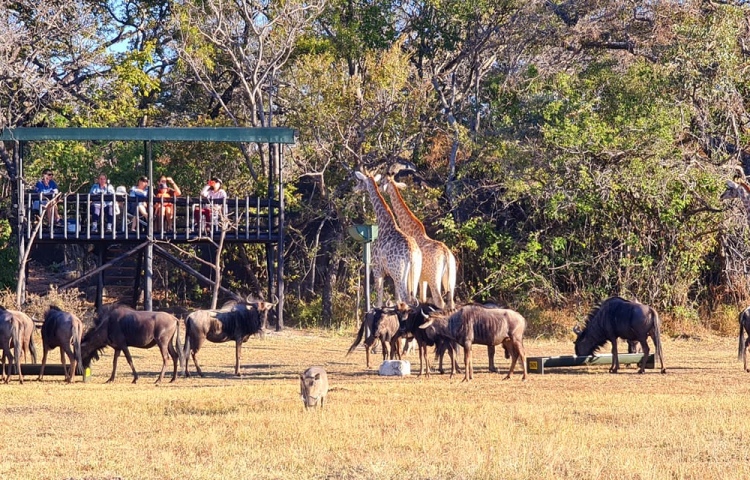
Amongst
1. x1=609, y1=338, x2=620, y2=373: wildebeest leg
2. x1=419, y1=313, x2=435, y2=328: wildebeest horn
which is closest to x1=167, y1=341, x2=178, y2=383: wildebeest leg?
x1=419, y1=313, x2=435, y2=328: wildebeest horn

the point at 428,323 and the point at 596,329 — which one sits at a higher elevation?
the point at 428,323

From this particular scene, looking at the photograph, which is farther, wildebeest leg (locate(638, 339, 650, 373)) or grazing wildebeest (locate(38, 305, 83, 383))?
wildebeest leg (locate(638, 339, 650, 373))

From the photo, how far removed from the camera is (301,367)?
20.9 m

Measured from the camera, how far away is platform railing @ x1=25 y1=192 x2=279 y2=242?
27047 millimetres

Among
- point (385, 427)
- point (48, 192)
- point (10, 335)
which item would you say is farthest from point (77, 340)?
point (48, 192)

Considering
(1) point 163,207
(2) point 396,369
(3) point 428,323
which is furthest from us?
(1) point 163,207

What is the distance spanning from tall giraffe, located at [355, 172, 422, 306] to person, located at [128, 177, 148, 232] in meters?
7.12

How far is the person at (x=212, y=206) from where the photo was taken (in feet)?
90.2

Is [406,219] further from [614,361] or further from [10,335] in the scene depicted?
[10,335]

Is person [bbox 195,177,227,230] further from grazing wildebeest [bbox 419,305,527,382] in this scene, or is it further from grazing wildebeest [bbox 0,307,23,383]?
grazing wildebeest [bbox 419,305,527,382]

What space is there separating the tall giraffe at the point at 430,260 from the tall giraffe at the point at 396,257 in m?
0.21

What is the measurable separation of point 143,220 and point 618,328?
12.3m

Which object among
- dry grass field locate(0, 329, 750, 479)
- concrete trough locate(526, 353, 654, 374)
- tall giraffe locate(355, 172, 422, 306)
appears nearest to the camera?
dry grass field locate(0, 329, 750, 479)

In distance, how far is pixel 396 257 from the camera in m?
22.0
